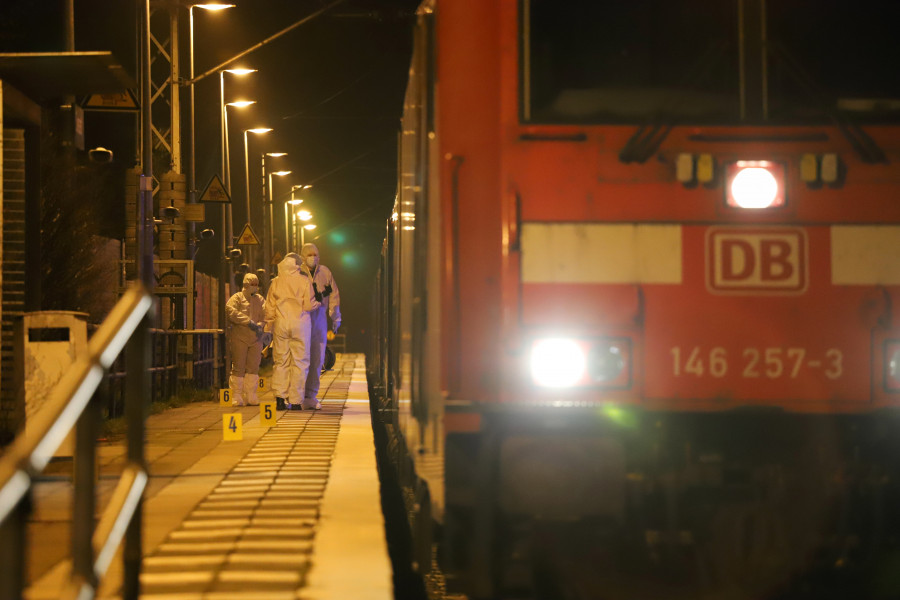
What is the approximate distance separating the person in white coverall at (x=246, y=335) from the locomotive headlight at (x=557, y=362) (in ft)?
46.3

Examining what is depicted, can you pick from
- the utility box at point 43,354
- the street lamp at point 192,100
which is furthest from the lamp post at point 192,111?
the utility box at point 43,354

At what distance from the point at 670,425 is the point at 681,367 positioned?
237 mm

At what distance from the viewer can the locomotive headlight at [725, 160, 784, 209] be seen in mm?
5102

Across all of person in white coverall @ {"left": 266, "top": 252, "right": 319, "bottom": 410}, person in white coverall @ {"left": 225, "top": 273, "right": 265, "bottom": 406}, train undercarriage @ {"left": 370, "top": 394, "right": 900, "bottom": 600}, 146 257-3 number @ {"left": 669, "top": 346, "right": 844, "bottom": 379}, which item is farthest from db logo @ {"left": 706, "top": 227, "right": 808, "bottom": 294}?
person in white coverall @ {"left": 225, "top": 273, "right": 265, "bottom": 406}

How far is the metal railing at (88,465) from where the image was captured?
11.4ft

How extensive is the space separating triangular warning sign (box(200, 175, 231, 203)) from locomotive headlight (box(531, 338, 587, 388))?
1798 centimetres

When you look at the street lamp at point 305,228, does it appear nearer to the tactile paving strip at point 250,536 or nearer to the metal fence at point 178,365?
the metal fence at point 178,365

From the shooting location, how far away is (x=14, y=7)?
15820 mm

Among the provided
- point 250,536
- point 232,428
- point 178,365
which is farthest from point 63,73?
point 178,365

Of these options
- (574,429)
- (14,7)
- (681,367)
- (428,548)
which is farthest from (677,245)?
(14,7)

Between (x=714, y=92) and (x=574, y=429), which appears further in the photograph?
(x=714, y=92)

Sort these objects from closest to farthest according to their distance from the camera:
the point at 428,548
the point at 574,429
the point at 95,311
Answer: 1. the point at 574,429
2. the point at 428,548
3. the point at 95,311

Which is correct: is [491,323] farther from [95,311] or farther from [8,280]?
[95,311]

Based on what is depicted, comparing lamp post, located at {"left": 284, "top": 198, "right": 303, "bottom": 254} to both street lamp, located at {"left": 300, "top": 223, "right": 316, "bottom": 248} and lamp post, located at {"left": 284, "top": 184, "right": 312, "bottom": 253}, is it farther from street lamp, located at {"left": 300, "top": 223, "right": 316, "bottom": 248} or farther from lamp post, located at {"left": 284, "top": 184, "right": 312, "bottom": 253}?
street lamp, located at {"left": 300, "top": 223, "right": 316, "bottom": 248}
